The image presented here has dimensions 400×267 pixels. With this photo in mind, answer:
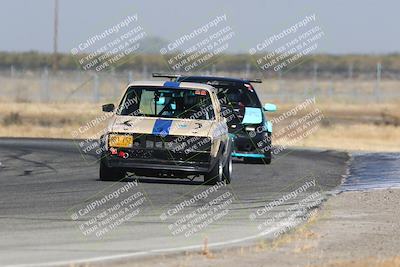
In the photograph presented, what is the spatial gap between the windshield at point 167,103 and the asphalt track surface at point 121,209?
1137 mm

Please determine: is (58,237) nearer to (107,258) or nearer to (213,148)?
(107,258)

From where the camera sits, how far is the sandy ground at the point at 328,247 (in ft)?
33.3

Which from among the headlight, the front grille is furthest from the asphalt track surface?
the headlight

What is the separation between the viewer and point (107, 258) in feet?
33.5

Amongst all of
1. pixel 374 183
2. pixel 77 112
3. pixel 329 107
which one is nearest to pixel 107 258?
pixel 374 183

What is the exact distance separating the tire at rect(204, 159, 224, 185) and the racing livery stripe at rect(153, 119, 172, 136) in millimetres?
981

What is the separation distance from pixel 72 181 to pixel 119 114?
1.43 m

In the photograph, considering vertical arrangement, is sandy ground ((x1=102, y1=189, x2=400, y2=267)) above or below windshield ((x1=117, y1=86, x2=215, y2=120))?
below

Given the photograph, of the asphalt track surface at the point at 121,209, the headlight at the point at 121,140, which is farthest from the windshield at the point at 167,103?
the asphalt track surface at the point at 121,209

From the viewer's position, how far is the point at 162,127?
17.4 metres

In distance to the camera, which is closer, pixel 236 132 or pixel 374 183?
pixel 374 183

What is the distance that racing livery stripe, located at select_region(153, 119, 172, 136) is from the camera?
17281 mm

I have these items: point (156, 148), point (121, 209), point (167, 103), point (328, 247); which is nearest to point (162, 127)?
point (156, 148)

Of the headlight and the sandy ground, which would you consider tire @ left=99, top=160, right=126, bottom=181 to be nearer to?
the headlight
